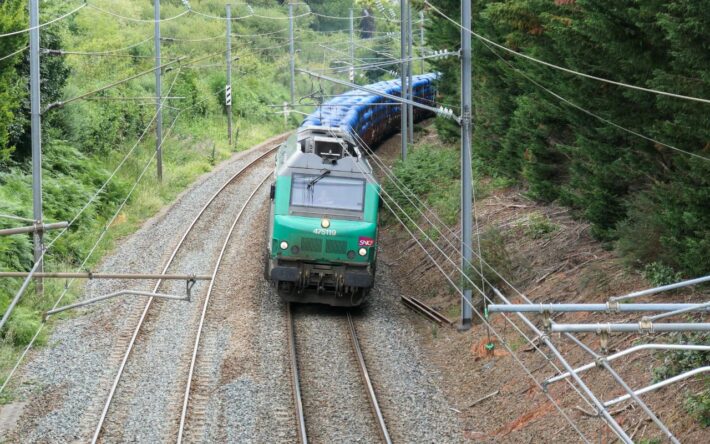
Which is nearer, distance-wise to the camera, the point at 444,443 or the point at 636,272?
the point at 444,443

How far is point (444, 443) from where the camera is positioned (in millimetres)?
13305

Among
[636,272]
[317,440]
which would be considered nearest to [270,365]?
[317,440]

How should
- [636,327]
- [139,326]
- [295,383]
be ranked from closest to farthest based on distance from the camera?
1. [636,327]
2. [295,383]
3. [139,326]

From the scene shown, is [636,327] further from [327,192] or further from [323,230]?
[327,192]

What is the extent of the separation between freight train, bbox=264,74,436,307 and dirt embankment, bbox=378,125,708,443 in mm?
1938

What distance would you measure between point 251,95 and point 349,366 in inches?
1600

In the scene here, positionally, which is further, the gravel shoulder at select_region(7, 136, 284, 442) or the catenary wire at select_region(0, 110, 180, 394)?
the catenary wire at select_region(0, 110, 180, 394)

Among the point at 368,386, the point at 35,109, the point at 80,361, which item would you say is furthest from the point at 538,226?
the point at 35,109

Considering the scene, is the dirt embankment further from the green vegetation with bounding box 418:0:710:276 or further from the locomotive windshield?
the locomotive windshield

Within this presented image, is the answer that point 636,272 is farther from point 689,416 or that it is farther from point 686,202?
point 689,416

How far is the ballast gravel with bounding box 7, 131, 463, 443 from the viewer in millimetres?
13516

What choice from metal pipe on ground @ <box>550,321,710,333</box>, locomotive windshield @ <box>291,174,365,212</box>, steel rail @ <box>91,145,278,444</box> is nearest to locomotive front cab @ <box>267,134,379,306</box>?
locomotive windshield @ <box>291,174,365,212</box>

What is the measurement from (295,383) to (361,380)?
118 cm

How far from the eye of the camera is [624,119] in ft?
46.3
